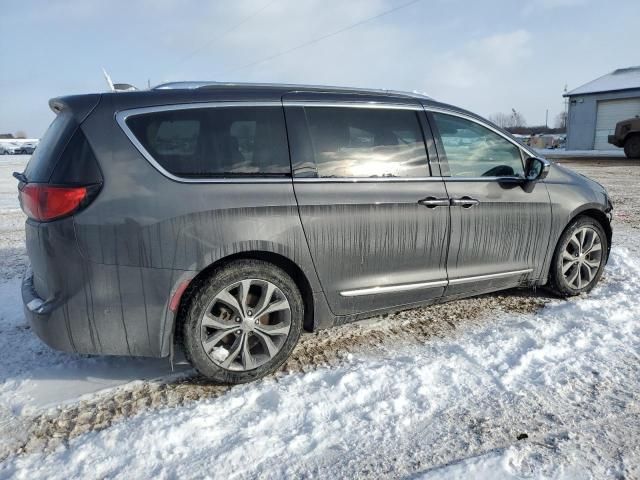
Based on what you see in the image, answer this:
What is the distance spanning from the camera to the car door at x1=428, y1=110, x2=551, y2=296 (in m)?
3.52

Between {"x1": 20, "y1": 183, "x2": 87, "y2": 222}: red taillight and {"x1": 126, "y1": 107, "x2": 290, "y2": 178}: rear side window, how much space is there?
0.45 m

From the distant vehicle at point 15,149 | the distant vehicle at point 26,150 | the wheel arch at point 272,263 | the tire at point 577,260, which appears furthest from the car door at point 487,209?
the distant vehicle at point 26,150

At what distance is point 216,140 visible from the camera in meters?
2.80

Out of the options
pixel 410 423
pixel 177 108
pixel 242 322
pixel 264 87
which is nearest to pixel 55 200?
pixel 177 108

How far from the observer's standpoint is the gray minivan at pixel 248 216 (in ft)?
8.40

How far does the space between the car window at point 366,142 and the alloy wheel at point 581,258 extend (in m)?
1.72

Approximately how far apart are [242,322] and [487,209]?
6.73 feet

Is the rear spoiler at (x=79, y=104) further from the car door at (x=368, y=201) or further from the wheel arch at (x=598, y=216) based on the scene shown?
the wheel arch at (x=598, y=216)

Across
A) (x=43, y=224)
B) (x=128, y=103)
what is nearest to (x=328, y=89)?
(x=128, y=103)

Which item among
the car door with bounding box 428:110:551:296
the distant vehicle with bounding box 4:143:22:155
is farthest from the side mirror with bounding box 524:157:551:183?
the distant vehicle with bounding box 4:143:22:155

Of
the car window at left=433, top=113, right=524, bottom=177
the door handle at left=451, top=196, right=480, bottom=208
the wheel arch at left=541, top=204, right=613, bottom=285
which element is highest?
the car window at left=433, top=113, right=524, bottom=177

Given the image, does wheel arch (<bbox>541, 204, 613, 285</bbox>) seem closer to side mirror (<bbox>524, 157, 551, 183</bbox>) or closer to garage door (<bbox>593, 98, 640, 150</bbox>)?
side mirror (<bbox>524, 157, 551, 183</bbox>)

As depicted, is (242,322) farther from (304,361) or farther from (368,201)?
(368,201)

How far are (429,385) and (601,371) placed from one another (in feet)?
3.66
